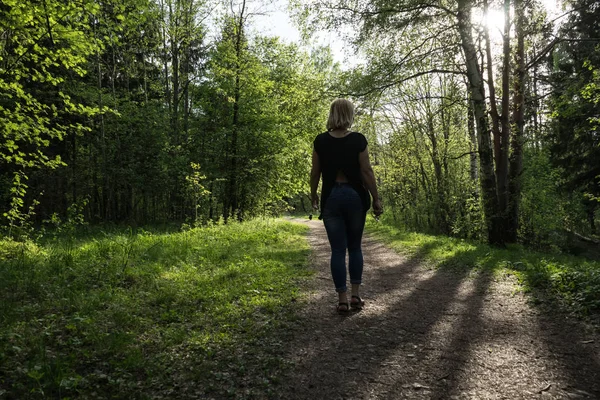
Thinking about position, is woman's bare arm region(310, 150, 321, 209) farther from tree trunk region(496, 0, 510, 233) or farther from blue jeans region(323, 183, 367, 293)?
tree trunk region(496, 0, 510, 233)

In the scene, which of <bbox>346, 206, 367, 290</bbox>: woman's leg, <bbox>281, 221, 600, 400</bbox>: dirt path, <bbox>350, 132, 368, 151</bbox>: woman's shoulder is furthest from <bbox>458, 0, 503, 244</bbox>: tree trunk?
<bbox>346, 206, 367, 290</bbox>: woman's leg

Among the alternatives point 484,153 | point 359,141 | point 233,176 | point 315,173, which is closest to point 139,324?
point 315,173

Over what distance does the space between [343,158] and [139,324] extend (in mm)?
2670

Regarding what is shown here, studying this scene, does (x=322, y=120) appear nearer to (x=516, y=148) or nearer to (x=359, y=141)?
(x=516, y=148)

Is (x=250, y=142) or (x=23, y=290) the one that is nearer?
(x=23, y=290)

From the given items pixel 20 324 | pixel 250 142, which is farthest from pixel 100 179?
pixel 20 324

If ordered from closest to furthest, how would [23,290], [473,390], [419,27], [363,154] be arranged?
1. [473,390]
2. [363,154]
3. [23,290]
4. [419,27]

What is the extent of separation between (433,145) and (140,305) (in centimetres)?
1574

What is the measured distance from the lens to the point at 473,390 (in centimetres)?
247

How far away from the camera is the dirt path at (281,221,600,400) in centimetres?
250

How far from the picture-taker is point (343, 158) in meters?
3.99

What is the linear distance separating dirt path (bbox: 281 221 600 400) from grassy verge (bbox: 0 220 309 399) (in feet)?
1.24

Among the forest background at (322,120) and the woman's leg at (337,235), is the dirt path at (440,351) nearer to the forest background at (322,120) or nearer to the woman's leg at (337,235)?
the woman's leg at (337,235)

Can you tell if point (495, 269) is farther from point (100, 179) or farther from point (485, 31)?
point (100, 179)
